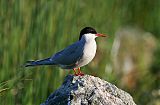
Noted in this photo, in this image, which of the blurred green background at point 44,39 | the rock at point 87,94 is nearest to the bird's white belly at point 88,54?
the blurred green background at point 44,39

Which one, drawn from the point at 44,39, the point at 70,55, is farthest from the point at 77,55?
the point at 44,39

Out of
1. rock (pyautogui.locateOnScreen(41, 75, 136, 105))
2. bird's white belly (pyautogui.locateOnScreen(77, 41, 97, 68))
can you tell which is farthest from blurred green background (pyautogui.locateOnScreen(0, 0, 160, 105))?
rock (pyautogui.locateOnScreen(41, 75, 136, 105))

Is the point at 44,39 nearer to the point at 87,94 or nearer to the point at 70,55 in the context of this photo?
the point at 70,55

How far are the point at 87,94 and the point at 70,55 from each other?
3.35 feet

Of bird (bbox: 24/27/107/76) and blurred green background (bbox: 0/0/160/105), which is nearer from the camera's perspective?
bird (bbox: 24/27/107/76)

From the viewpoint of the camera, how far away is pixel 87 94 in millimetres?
2721

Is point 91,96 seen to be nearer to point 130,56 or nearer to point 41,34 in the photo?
point 41,34

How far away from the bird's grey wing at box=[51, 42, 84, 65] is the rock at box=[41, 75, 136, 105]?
2.41 ft

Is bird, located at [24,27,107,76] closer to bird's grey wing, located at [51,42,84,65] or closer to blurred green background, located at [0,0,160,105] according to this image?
bird's grey wing, located at [51,42,84,65]

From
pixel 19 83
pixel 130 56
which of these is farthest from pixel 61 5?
pixel 130 56

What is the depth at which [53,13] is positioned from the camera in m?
4.62

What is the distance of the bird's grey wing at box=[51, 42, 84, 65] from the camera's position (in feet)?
12.0

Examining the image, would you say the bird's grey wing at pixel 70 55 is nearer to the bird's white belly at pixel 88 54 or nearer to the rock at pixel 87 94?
the bird's white belly at pixel 88 54

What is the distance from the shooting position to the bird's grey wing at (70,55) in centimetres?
367
